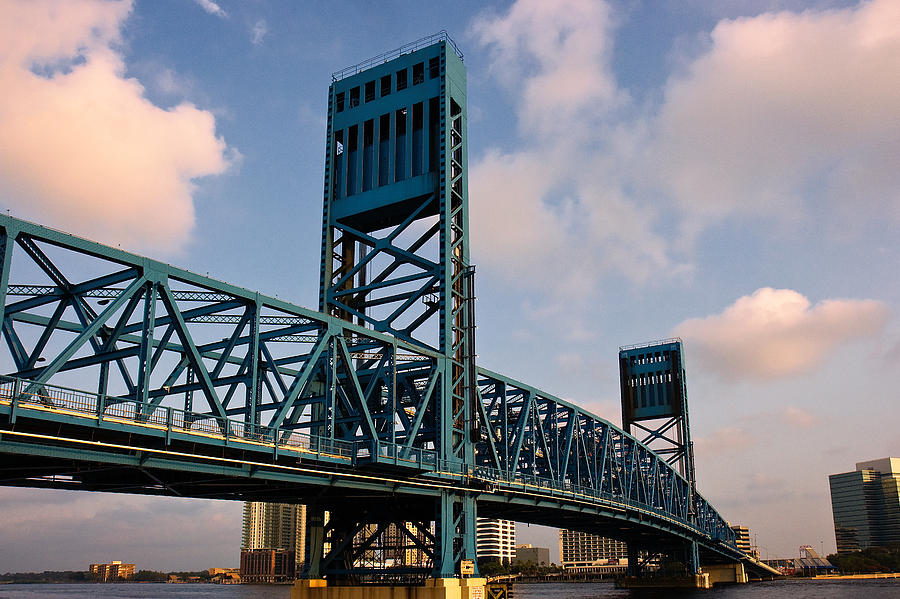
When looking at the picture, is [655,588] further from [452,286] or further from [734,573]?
[452,286]

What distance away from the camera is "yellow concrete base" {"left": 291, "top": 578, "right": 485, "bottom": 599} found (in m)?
58.0

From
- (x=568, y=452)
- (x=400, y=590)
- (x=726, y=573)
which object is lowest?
(x=726, y=573)

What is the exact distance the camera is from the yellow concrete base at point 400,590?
190 ft

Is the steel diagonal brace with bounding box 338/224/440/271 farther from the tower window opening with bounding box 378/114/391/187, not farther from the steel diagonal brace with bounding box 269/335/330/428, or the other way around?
the steel diagonal brace with bounding box 269/335/330/428

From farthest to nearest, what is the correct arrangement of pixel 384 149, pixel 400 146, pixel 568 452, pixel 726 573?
1. pixel 726 573
2. pixel 568 452
3. pixel 384 149
4. pixel 400 146

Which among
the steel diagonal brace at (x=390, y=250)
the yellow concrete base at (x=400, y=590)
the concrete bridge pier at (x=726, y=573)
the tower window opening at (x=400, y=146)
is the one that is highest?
the tower window opening at (x=400, y=146)

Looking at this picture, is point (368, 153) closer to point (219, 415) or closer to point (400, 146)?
point (400, 146)

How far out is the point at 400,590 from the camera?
5931cm

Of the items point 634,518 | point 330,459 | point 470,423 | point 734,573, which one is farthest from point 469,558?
point 734,573

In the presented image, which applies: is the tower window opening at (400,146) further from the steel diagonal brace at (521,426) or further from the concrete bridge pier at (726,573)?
the concrete bridge pier at (726,573)

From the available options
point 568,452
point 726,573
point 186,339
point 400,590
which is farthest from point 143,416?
point 726,573

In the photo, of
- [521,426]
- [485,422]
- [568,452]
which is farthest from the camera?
[568,452]

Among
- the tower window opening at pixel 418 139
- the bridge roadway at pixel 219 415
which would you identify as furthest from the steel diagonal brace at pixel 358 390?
the tower window opening at pixel 418 139

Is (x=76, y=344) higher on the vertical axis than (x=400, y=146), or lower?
lower
